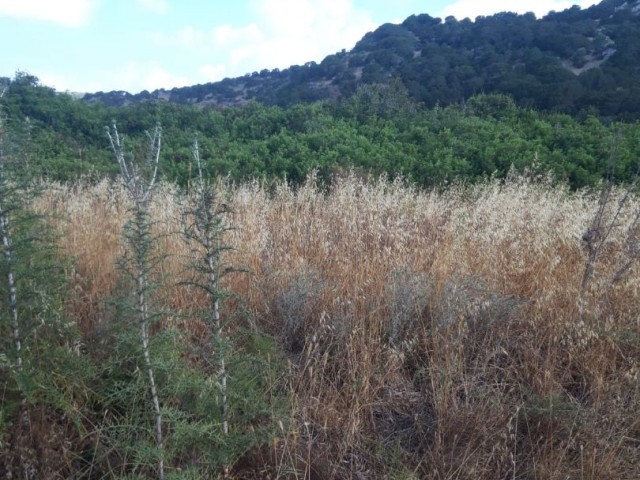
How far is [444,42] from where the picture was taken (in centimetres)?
3000

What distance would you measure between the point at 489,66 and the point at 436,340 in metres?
23.6

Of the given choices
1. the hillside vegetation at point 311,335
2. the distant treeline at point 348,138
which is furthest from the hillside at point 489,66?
the hillside vegetation at point 311,335

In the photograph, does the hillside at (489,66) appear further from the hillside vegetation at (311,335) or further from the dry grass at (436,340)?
the dry grass at (436,340)

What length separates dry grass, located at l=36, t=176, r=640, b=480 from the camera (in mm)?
2213

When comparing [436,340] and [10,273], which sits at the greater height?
[10,273]

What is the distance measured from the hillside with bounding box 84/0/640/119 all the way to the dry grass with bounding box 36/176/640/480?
14.2 metres

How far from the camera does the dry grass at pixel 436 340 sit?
Answer: 2213 millimetres

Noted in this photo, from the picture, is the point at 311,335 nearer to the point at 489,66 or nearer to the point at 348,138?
the point at 348,138

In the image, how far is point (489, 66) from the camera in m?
23.5

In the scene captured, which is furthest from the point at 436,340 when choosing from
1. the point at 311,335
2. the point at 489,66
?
the point at 489,66

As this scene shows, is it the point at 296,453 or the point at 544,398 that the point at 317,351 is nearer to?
the point at 296,453

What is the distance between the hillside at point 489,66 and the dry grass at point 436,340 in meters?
14.2

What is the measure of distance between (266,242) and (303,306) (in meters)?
1.06

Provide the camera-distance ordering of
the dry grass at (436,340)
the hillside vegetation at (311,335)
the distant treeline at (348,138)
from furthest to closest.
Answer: the distant treeline at (348,138) → the dry grass at (436,340) → the hillside vegetation at (311,335)
